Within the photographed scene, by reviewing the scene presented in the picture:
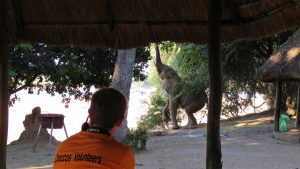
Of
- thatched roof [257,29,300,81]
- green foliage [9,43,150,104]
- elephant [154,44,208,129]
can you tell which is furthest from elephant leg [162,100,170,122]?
thatched roof [257,29,300,81]

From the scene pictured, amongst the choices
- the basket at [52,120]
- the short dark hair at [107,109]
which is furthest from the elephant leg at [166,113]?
the short dark hair at [107,109]

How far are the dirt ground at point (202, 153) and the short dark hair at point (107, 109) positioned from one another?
8.02 meters

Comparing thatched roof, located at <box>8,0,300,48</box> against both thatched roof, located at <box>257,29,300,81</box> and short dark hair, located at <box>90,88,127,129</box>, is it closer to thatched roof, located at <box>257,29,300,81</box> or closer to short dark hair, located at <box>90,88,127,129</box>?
short dark hair, located at <box>90,88,127,129</box>

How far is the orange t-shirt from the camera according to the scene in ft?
7.98

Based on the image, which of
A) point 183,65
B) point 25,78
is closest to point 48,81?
point 25,78

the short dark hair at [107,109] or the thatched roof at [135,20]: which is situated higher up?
the thatched roof at [135,20]

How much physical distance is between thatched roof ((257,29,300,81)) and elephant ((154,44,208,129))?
23.0 feet

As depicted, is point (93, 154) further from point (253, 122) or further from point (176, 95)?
point (176, 95)

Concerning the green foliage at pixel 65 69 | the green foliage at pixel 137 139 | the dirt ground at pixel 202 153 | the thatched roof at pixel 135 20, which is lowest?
the dirt ground at pixel 202 153

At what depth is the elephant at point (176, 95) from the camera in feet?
72.3

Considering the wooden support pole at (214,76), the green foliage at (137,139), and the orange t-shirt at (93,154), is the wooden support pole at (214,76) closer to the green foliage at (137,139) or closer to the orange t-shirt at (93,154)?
the orange t-shirt at (93,154)

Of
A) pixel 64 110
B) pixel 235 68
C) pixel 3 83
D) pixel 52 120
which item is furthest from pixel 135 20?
pixel 64 110

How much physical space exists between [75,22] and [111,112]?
83.4 inches

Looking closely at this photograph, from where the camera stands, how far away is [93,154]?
2445 millimetres
